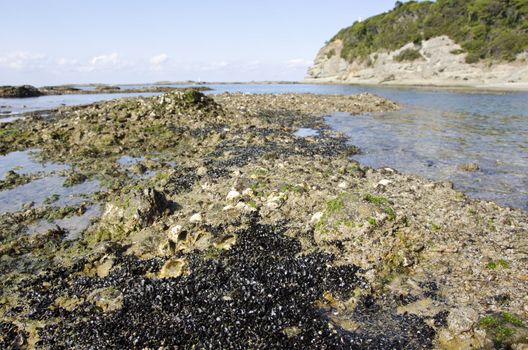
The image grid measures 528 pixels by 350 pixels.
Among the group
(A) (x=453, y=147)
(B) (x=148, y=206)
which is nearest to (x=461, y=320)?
(B) (x=148, y=206)

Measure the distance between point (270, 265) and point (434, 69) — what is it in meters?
100

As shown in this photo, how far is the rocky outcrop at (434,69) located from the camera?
253 ft

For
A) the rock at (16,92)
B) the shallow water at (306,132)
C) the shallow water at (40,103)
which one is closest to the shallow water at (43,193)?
the shallow water at (306,132)

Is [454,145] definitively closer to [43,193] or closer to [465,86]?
[43,193]

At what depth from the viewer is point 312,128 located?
25203 millimetres

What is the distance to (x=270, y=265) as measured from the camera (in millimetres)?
7867

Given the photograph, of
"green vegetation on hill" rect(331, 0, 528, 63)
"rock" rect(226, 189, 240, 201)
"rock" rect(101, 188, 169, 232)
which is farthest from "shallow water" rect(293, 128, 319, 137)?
"green vegetation on hill" rect(331, 0, 528, 63)

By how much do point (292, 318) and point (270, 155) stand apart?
992cm

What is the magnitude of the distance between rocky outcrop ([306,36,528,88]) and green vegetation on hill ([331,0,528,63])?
5.77 feet

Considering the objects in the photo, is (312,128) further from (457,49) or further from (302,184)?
(457,49)

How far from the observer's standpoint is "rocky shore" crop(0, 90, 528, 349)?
20.0ft

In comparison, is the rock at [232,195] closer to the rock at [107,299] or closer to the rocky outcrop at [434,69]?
the rock at [107,299]

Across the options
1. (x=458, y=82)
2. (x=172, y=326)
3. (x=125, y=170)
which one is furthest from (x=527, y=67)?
(x=172, y=326)

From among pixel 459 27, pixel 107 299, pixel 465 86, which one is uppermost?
pixel 459 27
